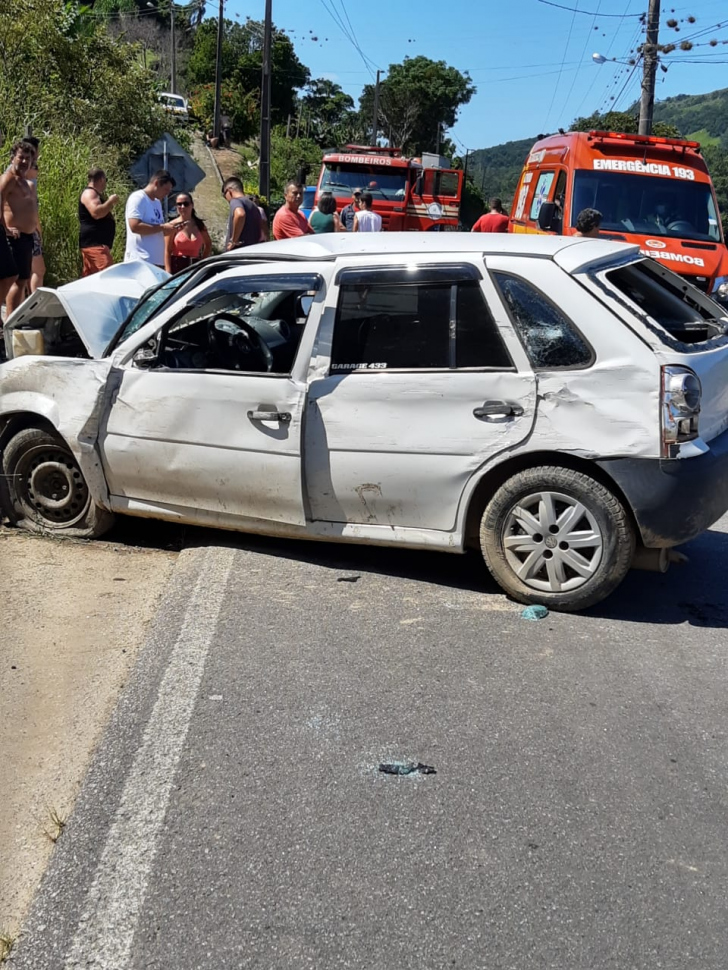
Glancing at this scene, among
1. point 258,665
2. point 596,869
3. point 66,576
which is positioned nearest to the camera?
point 596,869

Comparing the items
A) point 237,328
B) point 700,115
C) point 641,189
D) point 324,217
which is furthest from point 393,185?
point 700,115

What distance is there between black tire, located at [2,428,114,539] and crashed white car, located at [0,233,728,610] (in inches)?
2.5

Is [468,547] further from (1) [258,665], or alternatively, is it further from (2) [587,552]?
(1) [258,665]

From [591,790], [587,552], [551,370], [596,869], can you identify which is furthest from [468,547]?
[596,869]

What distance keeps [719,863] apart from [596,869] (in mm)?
377

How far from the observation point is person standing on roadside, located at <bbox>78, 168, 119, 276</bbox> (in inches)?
388

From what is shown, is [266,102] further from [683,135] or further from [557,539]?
[683,135]

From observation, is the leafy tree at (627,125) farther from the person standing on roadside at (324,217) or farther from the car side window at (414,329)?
the car side window at (414,329)

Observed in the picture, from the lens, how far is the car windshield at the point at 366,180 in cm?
→ 2224

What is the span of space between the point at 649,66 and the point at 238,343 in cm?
2102

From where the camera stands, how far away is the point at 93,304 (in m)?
5.80

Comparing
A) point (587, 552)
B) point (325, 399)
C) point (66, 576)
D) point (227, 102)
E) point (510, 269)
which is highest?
point (227, 102)

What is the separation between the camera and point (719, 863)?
2980 millimetres

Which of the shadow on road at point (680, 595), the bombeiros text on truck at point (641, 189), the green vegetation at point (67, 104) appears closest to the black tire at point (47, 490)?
the shadow on road at point (680, 595)
